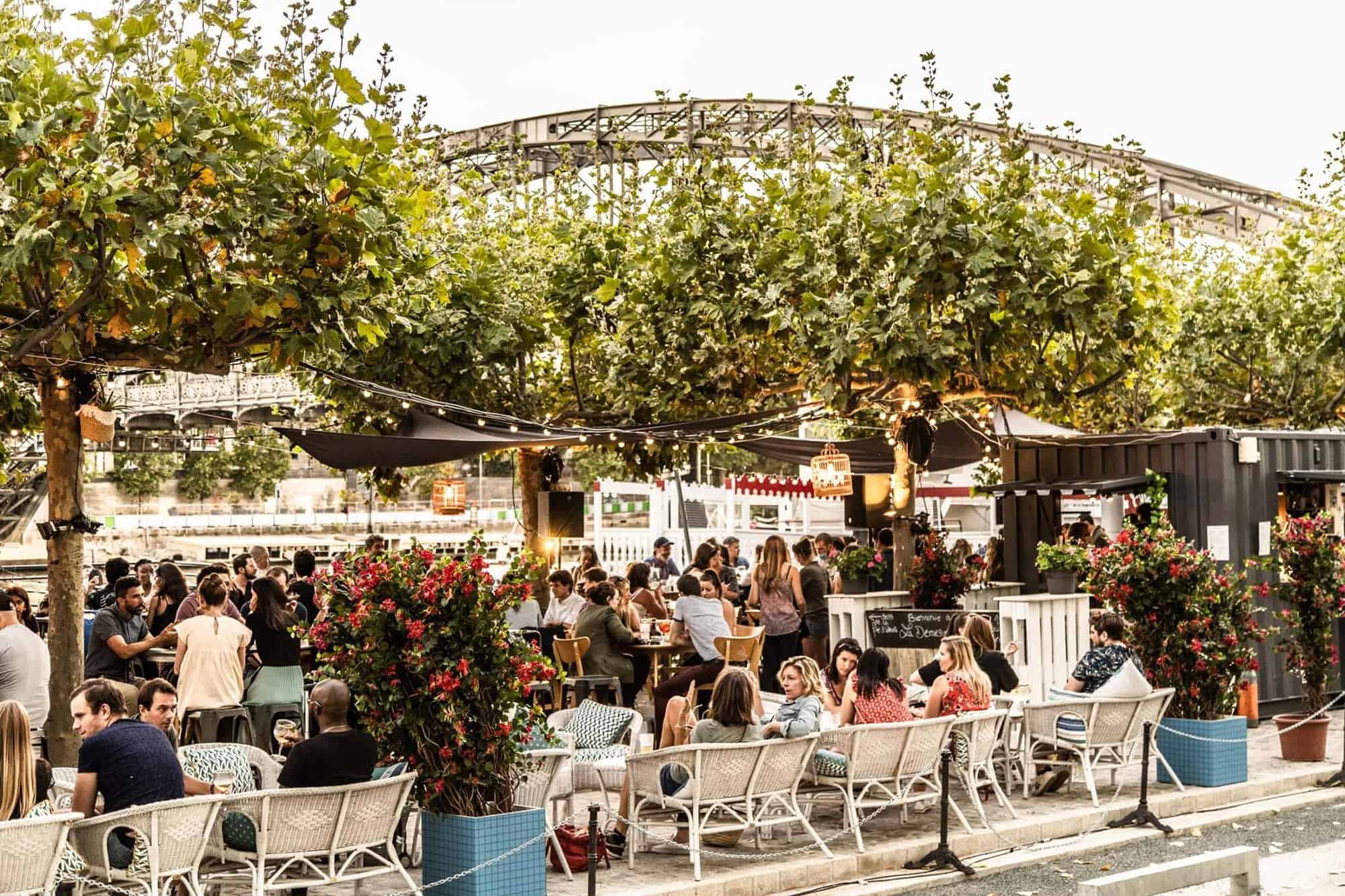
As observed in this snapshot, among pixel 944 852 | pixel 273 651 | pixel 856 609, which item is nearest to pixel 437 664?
pixel 944 852

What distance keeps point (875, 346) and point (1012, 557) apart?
4165 mm

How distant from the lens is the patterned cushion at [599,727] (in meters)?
8.96

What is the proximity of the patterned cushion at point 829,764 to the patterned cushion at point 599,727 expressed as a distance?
1.24m

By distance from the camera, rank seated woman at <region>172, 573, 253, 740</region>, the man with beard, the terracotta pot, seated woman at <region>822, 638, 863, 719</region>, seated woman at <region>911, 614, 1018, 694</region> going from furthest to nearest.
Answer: the terracotta pot → the man with beard → seated woman at <region>911, 614, 1018, 694</region> → seated woman at <region>172, 573, 253, 740</region> → seated woman at <region>822, 638, 863, 719</region>

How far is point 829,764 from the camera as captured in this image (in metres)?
8.30

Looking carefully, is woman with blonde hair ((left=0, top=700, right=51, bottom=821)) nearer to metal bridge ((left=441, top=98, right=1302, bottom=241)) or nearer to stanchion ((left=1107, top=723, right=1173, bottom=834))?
stanchion ((left=1107, top=723, right=1173, bottom=834))

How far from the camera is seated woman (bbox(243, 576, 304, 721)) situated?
1034 centimetres

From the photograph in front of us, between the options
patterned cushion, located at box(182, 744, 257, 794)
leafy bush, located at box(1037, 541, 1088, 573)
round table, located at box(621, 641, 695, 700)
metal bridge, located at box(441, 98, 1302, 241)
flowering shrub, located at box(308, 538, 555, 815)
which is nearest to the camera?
flowering shrub, located at box(308, 538, 555, 815)

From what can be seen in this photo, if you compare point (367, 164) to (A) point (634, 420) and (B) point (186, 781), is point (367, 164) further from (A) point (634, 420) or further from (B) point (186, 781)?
(A) point (634, 420)

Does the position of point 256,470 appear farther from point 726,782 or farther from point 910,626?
point 726,782

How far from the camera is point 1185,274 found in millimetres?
22797

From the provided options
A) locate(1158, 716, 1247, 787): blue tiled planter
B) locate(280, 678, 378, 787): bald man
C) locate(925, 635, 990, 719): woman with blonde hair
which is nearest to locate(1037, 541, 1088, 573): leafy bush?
locate(1158, 716, 1247, 787): blue tiled planter

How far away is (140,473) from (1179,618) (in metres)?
59.3

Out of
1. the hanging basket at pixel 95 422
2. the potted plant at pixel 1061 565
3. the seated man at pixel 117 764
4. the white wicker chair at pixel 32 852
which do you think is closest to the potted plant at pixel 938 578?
the potted plant at pixel 1061 565
